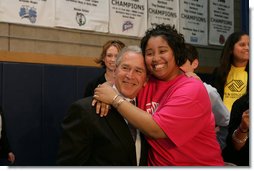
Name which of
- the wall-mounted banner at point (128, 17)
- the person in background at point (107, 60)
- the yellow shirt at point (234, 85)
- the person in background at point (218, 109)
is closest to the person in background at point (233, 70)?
the yellow shirt at point (234, 85)

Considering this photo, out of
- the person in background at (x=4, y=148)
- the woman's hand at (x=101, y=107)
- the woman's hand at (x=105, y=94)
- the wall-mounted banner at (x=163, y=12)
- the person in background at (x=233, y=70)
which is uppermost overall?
the wall-mounted banner at (x=163, y=12)

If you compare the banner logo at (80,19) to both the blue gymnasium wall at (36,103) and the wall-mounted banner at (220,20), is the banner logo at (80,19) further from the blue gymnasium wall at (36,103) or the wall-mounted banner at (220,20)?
the wall-mounted banner at (220,20)

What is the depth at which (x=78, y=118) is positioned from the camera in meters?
1.50

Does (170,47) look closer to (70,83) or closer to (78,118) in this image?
(78,118)

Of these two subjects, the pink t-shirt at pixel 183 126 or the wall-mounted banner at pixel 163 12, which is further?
the wall-mounted banner at pixel 163 12

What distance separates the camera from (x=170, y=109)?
1.52 m

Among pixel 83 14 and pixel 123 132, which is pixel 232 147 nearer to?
pixel 123 132

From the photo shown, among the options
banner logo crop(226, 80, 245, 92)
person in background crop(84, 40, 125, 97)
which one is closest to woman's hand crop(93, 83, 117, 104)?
person in background crop(84, 40, 125, 97)

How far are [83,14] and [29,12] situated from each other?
0.65 meters

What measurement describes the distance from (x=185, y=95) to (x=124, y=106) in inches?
10.3

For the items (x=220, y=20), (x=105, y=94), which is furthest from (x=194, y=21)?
(x=105, y=94)

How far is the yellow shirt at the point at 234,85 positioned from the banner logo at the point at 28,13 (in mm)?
2002

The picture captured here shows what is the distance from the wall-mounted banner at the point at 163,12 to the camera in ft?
15.5

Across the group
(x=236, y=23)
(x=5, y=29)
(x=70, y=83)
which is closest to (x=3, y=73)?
(x=5, y=29)
